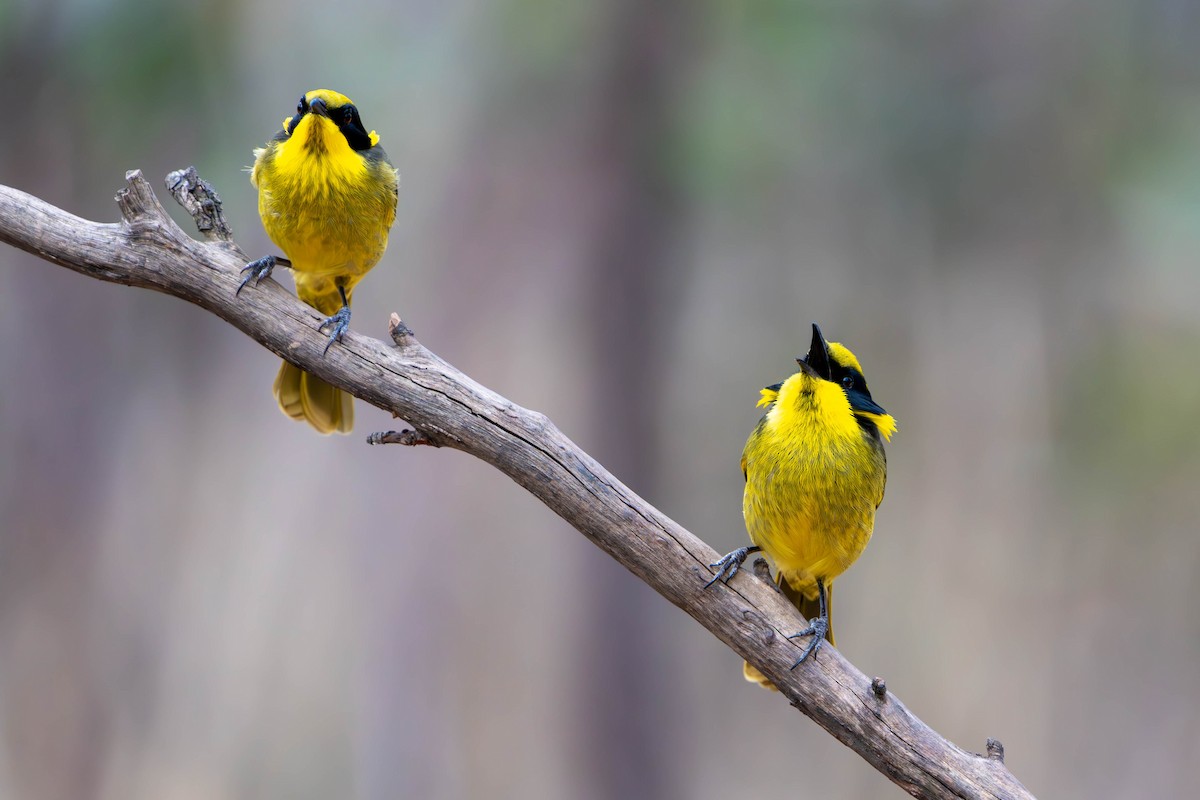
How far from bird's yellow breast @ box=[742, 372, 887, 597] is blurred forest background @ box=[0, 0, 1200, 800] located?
2975 mm

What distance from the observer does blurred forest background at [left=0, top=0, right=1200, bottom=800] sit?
212 inches

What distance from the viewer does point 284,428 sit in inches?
222

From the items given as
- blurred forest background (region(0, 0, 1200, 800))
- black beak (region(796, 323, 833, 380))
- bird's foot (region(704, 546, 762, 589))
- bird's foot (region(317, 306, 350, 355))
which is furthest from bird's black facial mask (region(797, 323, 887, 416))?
blurred forest background (region(0, 0, 1200, 800))

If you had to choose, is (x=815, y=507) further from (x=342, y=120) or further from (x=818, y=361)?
(x=342, y=120)

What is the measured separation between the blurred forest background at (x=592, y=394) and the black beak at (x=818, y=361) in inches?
120

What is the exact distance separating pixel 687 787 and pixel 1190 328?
3544 millimetres

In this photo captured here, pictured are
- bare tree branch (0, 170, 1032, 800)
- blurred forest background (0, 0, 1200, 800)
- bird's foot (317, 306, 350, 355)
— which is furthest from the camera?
blurred forest background (0, 0, 1200, 800)

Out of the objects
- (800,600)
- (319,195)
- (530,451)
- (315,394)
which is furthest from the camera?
(315,394)

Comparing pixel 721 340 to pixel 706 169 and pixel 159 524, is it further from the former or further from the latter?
pixel 159 524

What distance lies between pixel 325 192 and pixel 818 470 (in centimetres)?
129

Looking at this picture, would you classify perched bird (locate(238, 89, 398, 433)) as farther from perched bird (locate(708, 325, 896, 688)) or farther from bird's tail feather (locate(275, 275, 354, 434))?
perched bird (locate(708, 325, 896, 688))

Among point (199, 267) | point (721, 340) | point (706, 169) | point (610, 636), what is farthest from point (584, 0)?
point (199, 267)

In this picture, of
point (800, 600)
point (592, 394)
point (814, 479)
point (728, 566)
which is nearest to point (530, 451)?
point (728, 566)

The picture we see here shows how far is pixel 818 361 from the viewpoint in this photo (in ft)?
7.84
